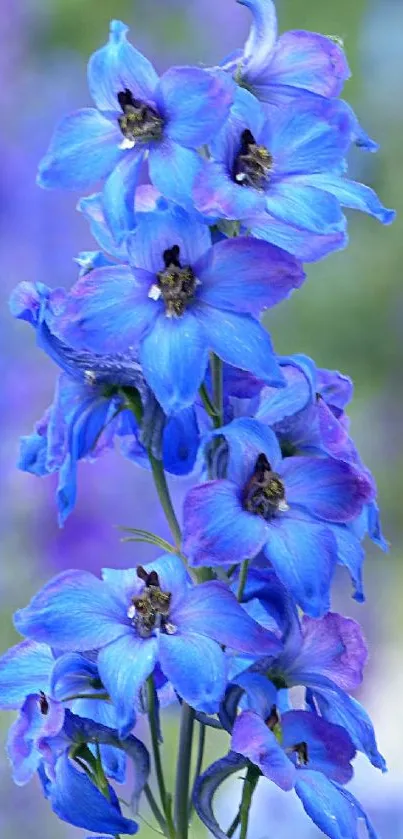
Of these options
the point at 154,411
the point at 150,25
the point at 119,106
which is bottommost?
the point at 154,411

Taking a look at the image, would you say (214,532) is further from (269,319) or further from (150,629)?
(269,319)

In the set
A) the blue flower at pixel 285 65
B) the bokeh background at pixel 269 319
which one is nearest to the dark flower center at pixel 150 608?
the blue flower at pixel 285 65

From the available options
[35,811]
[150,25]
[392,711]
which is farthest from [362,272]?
[35,811]

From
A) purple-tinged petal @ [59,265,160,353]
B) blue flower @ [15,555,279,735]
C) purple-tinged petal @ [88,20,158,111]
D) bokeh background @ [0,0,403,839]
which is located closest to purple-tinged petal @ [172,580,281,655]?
blue flower @ [15,555,279,735]

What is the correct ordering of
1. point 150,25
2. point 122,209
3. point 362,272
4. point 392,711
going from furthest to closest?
1. point 362,272
2. point 150,25
3. point 392,711
4. point 122,209

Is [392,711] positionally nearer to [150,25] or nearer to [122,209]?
[150,25]

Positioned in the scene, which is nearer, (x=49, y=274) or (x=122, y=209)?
(x=122, y=209)

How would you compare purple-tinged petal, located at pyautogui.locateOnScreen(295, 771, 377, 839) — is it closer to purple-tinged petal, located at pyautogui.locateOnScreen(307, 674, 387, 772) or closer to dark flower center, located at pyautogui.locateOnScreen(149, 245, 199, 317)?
purple-tinged petal, located at pyautogui.locateOnScreen(307, 674, 387, 772)
